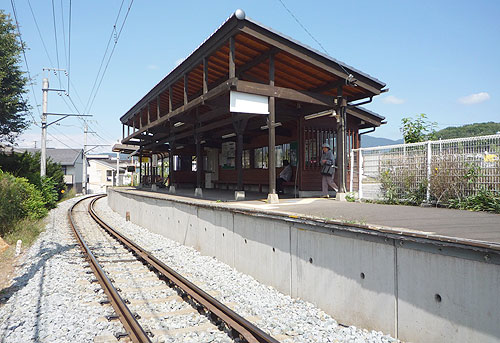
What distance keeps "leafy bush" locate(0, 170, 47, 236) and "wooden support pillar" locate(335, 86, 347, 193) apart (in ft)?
38.3

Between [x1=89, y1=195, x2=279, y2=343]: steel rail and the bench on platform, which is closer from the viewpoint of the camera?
[x1=89, y1=195, x2=279, y2=343]: steel rail

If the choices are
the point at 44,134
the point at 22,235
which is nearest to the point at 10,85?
the point at 44,134

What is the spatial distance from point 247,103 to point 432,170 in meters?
4.54

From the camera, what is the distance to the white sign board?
888 centimetres

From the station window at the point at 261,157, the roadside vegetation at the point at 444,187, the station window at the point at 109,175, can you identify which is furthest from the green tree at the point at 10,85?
the station window at the point at 109,175

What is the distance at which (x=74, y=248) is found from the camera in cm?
1088

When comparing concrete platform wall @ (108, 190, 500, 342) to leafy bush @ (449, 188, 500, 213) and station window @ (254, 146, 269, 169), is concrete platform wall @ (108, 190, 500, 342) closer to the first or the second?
leafy bush @ (449, 188, 500, 213)

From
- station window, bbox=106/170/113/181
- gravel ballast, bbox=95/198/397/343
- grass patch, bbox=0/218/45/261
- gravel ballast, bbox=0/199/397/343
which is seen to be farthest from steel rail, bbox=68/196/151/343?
station window, bbox=106/170/113/181

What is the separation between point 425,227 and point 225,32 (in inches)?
264

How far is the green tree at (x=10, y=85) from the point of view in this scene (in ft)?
58.5

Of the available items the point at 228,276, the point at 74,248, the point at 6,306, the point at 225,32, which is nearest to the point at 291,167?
the point at 225,32

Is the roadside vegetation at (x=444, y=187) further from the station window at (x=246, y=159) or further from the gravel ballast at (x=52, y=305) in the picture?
the station window at (x=246, y=159)

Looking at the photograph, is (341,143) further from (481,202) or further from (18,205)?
(18,205)

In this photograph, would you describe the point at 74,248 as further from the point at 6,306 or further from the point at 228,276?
the point at 228,276
